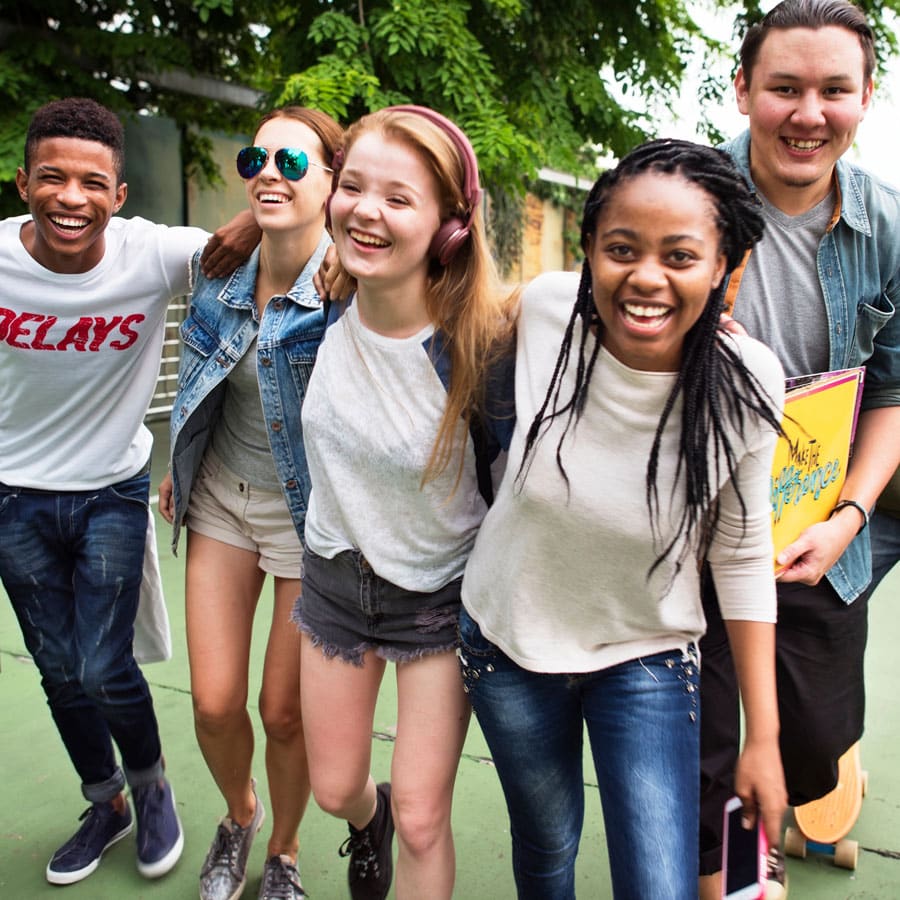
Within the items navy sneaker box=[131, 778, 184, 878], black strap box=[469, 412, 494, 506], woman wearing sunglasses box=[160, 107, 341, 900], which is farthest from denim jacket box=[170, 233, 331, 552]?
navy sneaker box=[131, 778, 184, 878]

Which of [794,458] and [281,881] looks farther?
[281,881]

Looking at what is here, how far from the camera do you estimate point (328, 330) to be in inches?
94.4

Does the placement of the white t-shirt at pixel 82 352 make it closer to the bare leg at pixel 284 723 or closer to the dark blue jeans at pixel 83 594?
the dark blue jeans at pixel 83 594

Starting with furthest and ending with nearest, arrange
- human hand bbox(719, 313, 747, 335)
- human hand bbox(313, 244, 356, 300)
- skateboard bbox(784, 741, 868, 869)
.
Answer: skateboard bbox(784, 741, 868, 869), human hand bbox(313, 244, 356, 300), human hand bbox(719, 313, 747, 335)

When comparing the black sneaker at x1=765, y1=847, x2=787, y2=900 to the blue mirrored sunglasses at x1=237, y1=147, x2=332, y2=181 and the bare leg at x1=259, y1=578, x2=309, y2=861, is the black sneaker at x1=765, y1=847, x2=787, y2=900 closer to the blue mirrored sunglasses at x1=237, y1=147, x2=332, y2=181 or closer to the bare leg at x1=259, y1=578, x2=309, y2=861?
the bare leg at x1=259, y1=578, x2=309, y2=861

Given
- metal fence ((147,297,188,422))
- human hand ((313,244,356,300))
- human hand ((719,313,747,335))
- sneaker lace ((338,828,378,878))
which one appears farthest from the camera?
metal fence ((147,297,188,422))

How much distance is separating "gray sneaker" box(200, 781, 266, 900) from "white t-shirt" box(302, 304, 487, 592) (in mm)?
1106

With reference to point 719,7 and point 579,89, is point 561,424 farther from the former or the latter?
point 719,7

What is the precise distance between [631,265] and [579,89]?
26.1 ft

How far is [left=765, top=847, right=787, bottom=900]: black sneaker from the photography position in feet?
6.37

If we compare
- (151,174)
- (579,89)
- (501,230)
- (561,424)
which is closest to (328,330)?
(561,424)

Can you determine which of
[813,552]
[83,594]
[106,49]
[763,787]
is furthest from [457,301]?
[106,49]

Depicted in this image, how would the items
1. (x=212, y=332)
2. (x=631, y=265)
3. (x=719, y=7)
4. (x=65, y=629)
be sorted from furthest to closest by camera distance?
(x=719, y=7) < (x=65, y=629) < (x=212, y=332) < (x=631, y=265)

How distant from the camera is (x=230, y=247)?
272 cm
